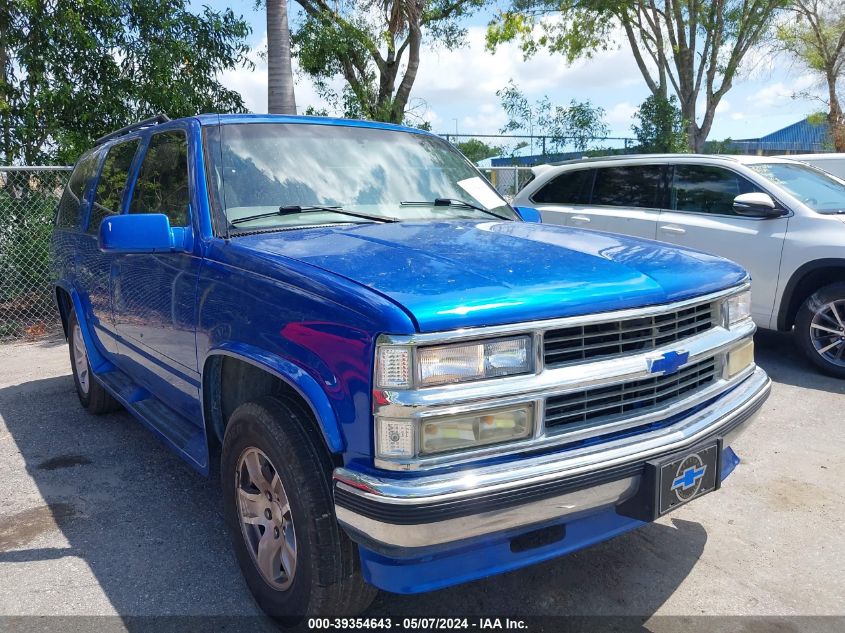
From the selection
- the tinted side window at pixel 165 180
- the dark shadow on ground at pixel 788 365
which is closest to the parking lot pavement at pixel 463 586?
the dark shadow on ground at pixel 788 365

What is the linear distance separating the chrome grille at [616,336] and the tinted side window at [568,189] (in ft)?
16.7

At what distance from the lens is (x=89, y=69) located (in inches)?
369

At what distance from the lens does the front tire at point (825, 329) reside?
5.80 m

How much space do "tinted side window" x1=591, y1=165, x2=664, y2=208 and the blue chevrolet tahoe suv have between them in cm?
403

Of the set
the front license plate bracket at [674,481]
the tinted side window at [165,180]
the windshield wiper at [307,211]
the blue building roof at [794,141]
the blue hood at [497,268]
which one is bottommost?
the front license plate bracket at [674,481]

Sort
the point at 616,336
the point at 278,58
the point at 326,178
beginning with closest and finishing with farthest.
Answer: the point at 616,336
the point at 326,178
the point at 278,58

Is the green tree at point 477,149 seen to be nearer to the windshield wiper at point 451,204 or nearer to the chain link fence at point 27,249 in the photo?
the chain link fence at point 27,249

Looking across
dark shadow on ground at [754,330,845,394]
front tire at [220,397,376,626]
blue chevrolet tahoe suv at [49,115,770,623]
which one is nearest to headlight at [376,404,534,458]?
blue chevrolet tahoe suv at [49,115,770,623]

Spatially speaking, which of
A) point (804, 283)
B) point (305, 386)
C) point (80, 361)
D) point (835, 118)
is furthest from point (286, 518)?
point (835, 118)

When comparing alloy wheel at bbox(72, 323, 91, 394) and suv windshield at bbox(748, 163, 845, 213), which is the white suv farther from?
alloy wheel at bbox(72, 323, 91, 394)

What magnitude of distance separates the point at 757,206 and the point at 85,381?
5492 mm

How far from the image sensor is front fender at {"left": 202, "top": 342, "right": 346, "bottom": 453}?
7.17 feet

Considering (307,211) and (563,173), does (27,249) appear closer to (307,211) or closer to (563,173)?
(563,173)

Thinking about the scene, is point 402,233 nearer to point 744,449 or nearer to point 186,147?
point 186,147
